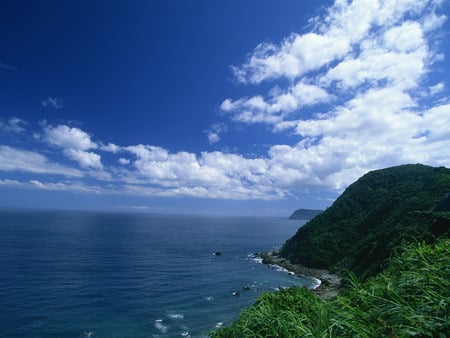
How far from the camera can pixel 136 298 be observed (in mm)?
54312

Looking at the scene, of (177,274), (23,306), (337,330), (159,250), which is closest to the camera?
(337,330)

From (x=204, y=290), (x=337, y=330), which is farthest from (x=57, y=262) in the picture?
(x=337, y=330)

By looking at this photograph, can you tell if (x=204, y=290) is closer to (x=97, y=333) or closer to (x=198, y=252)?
(x=97, y=333)

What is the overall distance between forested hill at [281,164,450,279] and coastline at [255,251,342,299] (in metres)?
3.28

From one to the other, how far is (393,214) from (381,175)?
53358 mm

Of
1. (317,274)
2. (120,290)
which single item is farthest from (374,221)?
(120,290)

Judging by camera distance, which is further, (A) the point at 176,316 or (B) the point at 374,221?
(B) the point at 374,221

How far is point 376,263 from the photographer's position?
195ft

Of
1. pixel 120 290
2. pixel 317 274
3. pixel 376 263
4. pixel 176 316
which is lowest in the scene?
pixel 317 274

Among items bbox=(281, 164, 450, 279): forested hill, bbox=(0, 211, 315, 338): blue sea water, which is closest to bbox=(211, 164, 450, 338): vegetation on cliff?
bbox=(281, 164, 450, 279): forested hill

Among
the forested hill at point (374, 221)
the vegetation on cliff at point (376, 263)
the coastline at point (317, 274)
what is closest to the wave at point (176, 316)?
the vegetation on cliff at point (376, 263)

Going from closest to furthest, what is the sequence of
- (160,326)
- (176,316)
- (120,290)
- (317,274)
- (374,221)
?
(160,326) < (176,316) < (120,290) < (317,274) < (374,221)

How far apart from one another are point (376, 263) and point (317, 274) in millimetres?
24766

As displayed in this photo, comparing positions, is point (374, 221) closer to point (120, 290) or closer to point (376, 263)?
point (376, 263)
